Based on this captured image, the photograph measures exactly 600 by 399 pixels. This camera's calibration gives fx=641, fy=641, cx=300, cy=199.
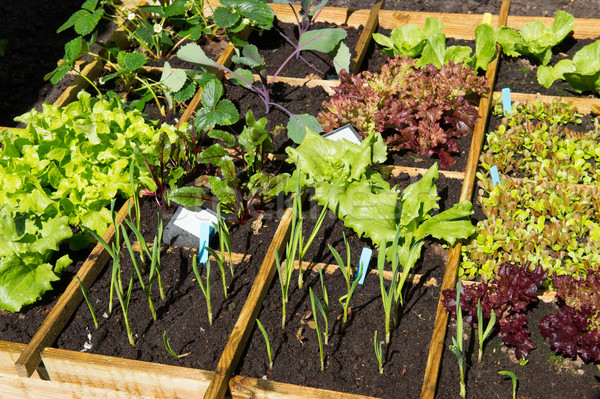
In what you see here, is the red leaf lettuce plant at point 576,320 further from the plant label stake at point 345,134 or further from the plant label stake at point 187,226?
the plant label stake at point 187,226

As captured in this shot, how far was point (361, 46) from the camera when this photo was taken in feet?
13.4

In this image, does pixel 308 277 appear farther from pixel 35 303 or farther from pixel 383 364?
pixel 35 303

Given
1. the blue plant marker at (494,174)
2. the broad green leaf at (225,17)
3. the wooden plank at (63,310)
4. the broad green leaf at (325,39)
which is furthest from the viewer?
the broad green leaf at (225,17)

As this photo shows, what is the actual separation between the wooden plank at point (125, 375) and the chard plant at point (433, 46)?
2.38 metres

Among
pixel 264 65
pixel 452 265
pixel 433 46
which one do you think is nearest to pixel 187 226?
pixel 264 65

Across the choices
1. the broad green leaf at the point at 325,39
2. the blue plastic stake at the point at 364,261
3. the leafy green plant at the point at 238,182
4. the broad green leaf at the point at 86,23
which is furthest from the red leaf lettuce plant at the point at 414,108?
the broad green leaf at the point at 86,23

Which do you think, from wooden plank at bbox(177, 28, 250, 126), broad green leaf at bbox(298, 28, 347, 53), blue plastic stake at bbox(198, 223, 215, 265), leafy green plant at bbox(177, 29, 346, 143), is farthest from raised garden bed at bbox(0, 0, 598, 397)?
broad green leaf at bbox(298, 28, 347, 53)

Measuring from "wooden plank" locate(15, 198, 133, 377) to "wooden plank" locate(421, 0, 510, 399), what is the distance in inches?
58.2

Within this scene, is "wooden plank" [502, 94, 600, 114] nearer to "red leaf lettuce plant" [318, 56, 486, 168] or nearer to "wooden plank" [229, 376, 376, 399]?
"red leaf lettuce plant" [318, 56, 486, 168]

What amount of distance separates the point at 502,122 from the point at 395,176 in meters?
0.81

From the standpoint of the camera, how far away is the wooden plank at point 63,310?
256 centimetres

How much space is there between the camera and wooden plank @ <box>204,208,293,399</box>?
7.82 ft

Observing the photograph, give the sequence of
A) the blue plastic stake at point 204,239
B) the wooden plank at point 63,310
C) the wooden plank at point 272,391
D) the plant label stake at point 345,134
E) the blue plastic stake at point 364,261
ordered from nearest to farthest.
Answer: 1. the wooden plank at point 272,391
2. the wooden plank at point 63,310
3. the blue plastic stake at point 364,261
4. the blue plastic stake at point 204,239
5. the plant label stake at point 345,134

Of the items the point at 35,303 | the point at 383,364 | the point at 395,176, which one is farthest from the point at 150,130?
the point at 383,364
